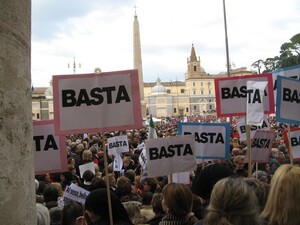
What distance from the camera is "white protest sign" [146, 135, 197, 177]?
548cm

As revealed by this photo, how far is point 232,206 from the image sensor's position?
2.24 metres

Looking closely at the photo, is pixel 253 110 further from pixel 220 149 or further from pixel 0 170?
pixel 0 170

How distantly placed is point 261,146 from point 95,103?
3.54m

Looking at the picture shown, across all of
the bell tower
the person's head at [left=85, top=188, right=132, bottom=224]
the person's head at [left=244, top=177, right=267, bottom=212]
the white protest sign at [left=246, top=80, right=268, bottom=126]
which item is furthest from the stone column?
the bell tower

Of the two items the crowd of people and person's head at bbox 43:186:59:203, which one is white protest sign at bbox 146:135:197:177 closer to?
the crowd of people

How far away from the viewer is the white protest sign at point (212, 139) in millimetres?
6355

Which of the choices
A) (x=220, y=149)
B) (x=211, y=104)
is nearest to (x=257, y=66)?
(x=211, y=104)

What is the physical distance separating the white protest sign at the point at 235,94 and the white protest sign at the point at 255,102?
41 centimetres

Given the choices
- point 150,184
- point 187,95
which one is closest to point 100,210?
point 150,184

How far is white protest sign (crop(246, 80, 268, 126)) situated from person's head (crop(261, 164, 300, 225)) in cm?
343

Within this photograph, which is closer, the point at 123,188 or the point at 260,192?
the point at 260,192

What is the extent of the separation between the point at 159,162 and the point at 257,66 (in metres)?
89.1

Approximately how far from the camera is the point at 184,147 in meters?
5.54

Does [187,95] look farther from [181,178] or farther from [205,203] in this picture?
[205,203]
